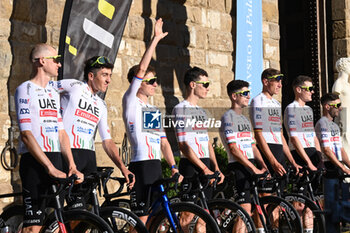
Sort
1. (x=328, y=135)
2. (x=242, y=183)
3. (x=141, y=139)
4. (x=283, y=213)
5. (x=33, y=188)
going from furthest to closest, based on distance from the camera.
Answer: (x=328, y=135)
(x=242, y=183)
(x=283, y=213)
(x=141, y=139)
(x=33, y=188)

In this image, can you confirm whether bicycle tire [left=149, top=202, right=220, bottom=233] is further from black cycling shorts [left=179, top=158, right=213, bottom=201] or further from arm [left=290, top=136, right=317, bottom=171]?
arm [left=290, top=136, right=317, bottom=171]

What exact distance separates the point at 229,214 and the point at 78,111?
167 cm

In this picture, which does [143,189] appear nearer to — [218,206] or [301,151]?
[218,206]

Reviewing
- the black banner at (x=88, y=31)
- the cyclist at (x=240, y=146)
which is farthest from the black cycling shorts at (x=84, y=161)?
the cyclist at (x=240, y=146)

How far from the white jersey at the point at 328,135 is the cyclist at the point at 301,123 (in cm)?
43

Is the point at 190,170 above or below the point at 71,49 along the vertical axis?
below

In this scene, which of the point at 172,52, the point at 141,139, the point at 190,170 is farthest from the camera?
the point at 172,52

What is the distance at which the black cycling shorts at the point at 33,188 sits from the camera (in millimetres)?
5648

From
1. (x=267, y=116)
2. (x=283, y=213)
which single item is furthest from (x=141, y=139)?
(x=267, y=116)

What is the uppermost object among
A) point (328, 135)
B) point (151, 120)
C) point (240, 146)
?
point (151, 120)

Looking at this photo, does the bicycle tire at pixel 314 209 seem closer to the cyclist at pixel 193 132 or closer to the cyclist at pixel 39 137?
the cyclist at pixel 193 132

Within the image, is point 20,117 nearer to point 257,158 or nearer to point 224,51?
point 257,158

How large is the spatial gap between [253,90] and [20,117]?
585 centimetres

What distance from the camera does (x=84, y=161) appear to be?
644cm
